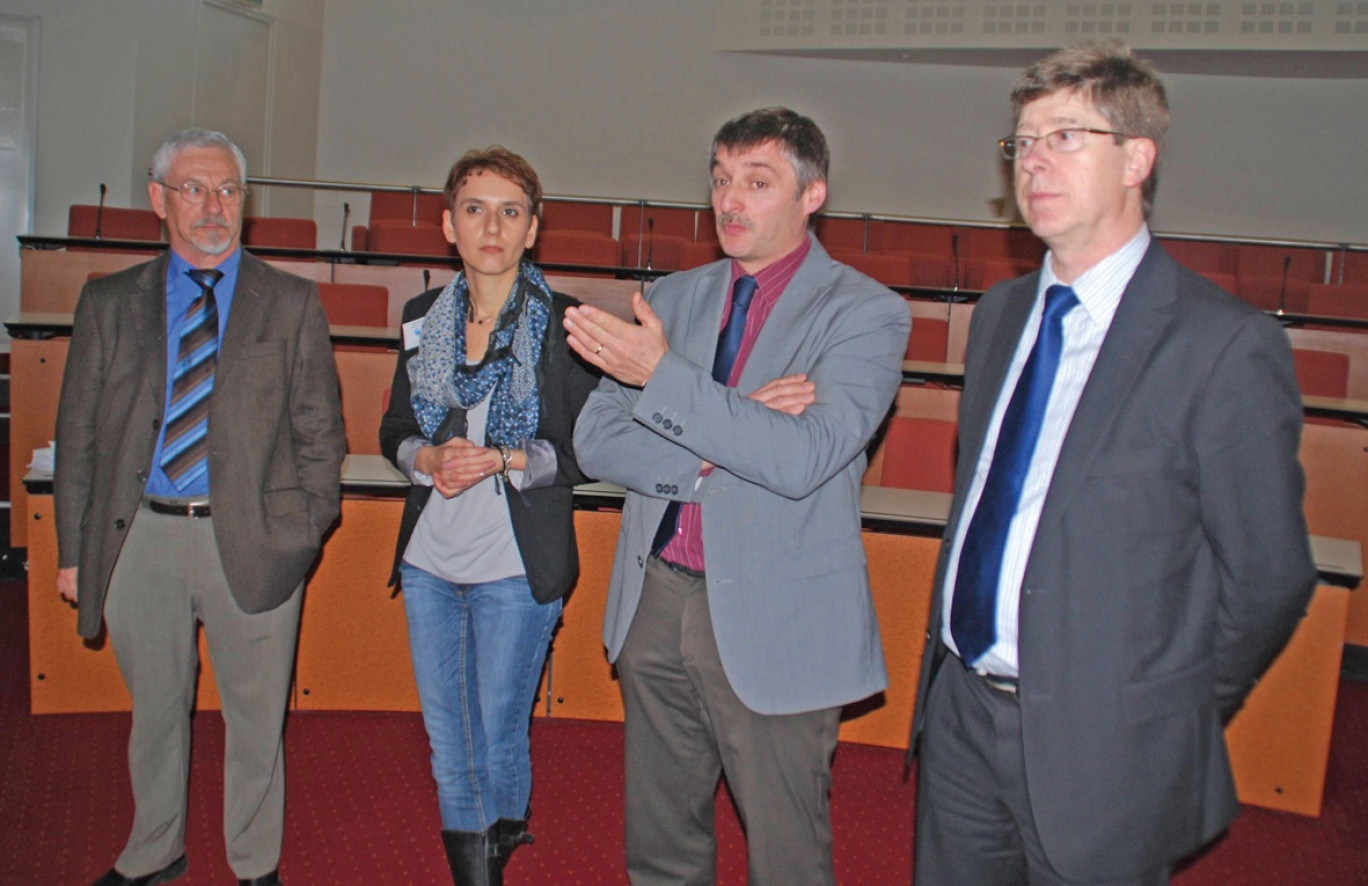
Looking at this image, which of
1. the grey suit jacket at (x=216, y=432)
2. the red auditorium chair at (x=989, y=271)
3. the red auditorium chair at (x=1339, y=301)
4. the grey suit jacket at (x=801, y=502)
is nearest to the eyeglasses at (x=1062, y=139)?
the grey suit jacket at (x=801, y=502)

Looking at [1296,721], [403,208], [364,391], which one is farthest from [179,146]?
[403,208]

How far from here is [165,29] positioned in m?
8.30

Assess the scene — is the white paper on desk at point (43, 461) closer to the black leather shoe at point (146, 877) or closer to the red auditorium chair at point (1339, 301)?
the black leather shoe at point (146, 877)

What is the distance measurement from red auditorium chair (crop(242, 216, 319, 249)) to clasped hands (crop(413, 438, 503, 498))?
5.59m

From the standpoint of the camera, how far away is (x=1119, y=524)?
1.27 meters

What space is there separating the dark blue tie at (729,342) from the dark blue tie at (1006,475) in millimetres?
519

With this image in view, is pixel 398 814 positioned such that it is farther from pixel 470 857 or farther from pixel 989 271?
pixel 989 271

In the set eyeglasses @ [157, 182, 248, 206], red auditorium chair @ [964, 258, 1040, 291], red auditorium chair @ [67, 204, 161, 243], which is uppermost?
red auditorium chair @ [964, 258, 1040, 291]

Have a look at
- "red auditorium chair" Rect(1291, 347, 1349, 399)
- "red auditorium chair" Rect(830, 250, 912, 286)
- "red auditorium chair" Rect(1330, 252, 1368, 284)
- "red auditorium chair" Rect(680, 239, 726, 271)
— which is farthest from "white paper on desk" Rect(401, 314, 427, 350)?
"red auditorium chair" Rect(1330, 252, 1368, 284)

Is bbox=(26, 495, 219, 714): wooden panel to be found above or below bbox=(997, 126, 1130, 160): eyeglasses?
below

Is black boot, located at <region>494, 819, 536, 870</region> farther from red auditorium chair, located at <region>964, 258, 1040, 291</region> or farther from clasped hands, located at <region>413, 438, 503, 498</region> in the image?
red auditorium chair, located at <region>964, 258, 1040, 291</region>

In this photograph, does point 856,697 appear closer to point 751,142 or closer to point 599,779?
point 751,142

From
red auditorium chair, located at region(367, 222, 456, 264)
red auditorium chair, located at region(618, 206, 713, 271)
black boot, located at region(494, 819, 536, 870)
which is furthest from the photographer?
red auditorium chair, located at region(618, 206, 713, 271)

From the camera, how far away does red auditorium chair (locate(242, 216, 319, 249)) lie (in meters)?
7.09
